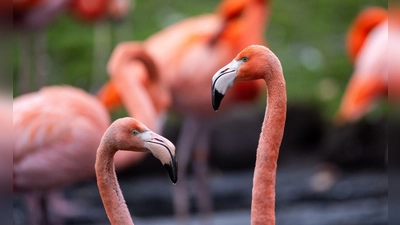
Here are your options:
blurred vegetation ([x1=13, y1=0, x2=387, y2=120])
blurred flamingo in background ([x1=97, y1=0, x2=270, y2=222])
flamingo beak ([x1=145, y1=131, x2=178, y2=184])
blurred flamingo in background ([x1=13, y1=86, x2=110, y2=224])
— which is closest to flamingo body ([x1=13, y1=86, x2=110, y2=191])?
blurred flamingo in background ([x1=13, y1=86, x2=110, y2=224])

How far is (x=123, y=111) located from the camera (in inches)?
283

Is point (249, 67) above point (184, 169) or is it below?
below

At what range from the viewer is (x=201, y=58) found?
5332mm

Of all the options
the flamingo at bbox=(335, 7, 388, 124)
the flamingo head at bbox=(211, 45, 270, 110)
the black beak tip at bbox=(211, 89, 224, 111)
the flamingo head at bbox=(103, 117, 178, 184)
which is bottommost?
the flamingo head at bbox=(103, 117, 178, 184)

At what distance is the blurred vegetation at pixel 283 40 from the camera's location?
25.5 feet

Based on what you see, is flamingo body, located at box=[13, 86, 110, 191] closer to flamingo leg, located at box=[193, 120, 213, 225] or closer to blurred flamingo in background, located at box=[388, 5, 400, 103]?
flamingo leg, located at box=[193, 120, 213, 225]

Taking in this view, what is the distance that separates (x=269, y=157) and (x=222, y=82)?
0.28 meters

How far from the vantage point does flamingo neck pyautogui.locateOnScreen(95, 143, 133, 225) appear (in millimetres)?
2109

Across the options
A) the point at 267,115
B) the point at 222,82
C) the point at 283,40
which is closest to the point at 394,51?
the point at 267,115

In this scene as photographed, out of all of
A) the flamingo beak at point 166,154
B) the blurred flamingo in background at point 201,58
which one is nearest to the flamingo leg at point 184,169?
the blurred flamingo in background at point 201,58

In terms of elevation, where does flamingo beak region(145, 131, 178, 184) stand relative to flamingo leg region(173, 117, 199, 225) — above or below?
below

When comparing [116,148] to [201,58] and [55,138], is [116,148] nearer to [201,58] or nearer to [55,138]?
[55,138]

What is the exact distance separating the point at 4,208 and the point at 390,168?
3.42ft

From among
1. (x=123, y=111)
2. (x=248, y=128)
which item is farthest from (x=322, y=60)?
(x=123, y=111)
